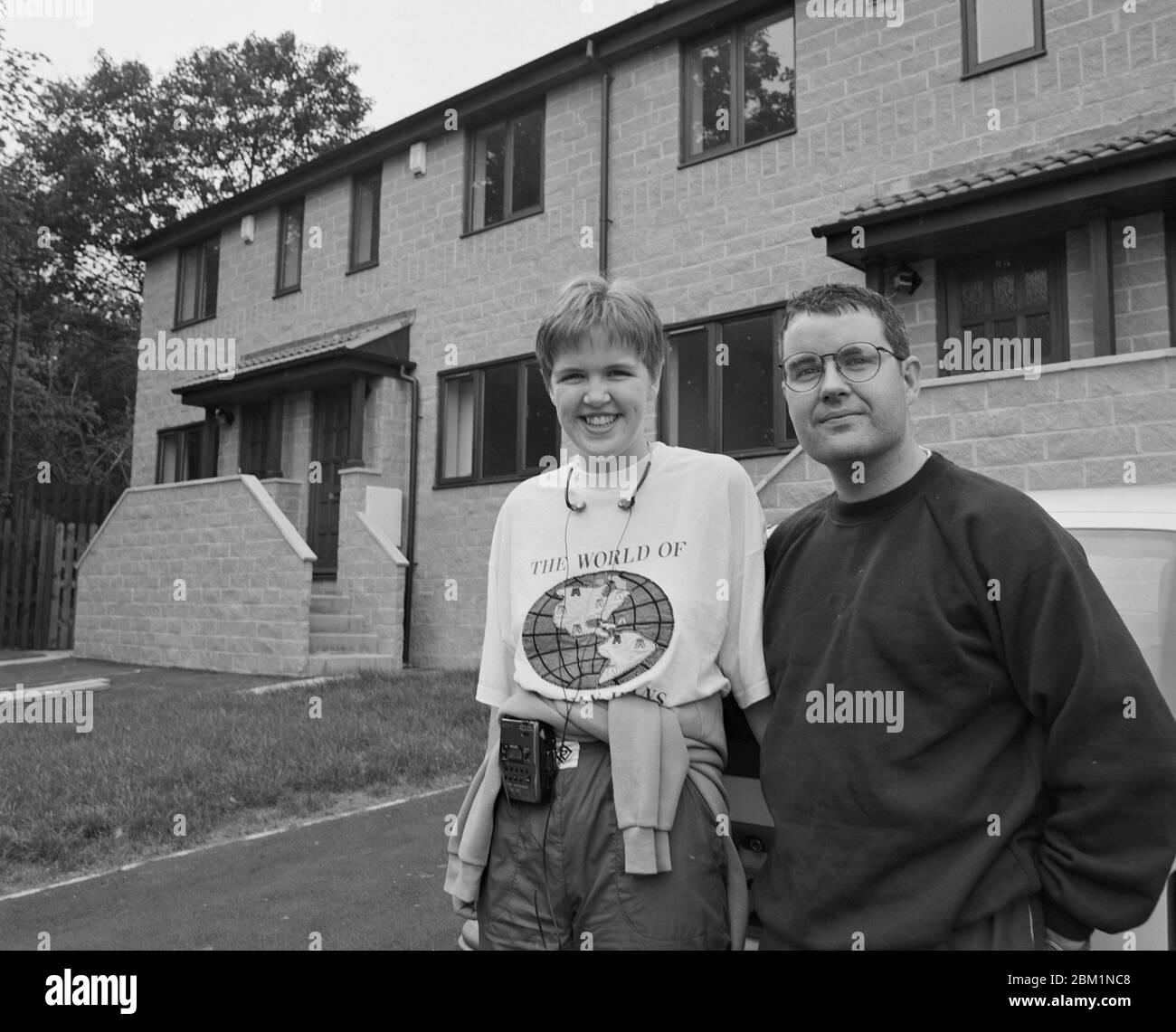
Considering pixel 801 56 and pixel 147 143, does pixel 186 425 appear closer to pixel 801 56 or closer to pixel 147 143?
pixel 801 56

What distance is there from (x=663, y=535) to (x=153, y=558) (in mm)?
14622

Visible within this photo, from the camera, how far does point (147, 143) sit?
1247 inches

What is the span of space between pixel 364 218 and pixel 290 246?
6.58 feet

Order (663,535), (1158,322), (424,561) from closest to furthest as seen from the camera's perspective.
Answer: (663,535), (1158,322), (424,561)

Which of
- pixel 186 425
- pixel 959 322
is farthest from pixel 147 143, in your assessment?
pixel 959 322

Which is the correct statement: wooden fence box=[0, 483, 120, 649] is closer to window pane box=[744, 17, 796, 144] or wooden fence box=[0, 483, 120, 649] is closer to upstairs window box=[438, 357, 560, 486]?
upstairs window box=[438, 357, 560, 486]

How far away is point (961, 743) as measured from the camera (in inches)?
75.0

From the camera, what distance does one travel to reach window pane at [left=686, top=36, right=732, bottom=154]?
1220 centimetres

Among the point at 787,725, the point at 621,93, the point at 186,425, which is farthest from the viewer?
the point at 186,425

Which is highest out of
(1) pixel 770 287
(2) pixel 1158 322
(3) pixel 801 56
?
(3) pixel 801 56

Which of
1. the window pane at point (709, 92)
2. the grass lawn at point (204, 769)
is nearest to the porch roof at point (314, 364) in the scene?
the window pane at point (709, 92)

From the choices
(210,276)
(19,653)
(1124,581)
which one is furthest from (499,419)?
(1124,581)
